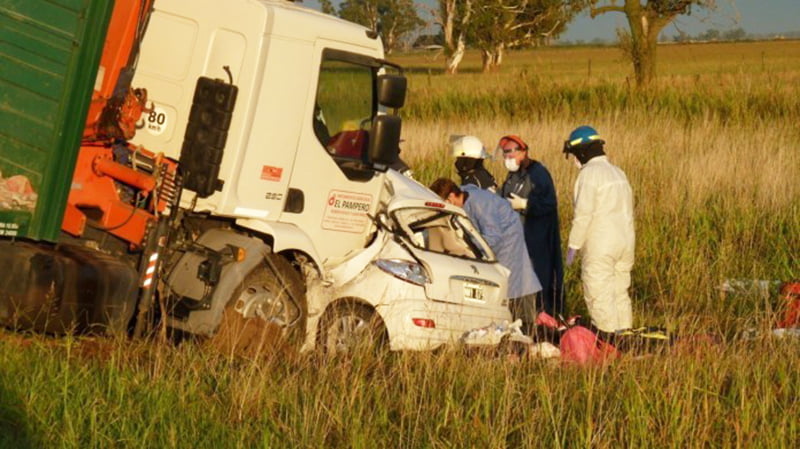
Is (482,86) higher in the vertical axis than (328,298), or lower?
higher

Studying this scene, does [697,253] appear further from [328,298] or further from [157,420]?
[157,420]

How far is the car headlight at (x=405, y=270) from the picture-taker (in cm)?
1081

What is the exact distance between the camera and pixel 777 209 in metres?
17.8

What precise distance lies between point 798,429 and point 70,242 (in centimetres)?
487

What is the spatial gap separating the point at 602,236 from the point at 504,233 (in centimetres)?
100

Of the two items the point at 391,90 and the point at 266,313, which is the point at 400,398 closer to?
the point at 266,313

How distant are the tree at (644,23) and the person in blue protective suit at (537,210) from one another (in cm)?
1424

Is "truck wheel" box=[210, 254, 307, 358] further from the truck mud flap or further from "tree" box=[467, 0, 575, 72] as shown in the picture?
"tree" box=[467, 0, 575, 72]

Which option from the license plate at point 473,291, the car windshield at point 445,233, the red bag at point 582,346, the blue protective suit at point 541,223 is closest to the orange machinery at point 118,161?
the car windshield at point 445,233

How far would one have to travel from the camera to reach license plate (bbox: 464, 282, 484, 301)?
37.1 ft

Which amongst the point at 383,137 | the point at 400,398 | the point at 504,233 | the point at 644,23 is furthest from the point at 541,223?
the point at 644,23

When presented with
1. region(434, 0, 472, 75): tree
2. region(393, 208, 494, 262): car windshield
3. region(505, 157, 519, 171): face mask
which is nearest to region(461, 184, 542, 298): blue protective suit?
region(393, 208, 494, 262): car windshield

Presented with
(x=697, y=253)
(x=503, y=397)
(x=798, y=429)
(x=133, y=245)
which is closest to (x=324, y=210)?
(x=133, y=245)

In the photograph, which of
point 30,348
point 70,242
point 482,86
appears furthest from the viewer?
point 482,86
